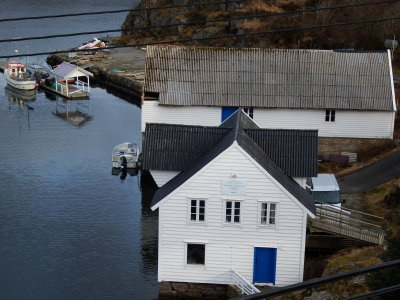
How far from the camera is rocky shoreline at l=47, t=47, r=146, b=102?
45.8m

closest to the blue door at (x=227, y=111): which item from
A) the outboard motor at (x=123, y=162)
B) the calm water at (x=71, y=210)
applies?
the calm water at (x=71, y=210)

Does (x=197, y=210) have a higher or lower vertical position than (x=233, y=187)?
lower

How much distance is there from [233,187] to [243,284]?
2.58 meters

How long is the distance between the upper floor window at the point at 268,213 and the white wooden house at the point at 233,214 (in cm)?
3

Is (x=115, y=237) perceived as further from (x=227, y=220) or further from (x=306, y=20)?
(x=306, y=20)

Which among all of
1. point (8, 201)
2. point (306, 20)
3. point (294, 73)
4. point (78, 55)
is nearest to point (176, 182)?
point (8, 201)

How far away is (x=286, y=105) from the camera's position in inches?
1125

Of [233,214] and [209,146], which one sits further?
[209,146]

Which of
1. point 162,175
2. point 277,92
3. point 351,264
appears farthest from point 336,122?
point 162,175

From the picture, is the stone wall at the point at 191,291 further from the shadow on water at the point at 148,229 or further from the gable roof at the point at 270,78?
the gable roof at the point at 270,78

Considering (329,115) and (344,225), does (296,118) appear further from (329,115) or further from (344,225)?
(344,225)

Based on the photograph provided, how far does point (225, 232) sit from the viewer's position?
1828 centimetres

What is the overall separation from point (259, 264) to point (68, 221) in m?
8.67

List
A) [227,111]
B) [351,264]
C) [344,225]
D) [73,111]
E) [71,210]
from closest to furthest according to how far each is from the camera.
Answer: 1. [351,264]
2. [344,225]
3. [71,210]
4. [227,111]
5. [73,111]
